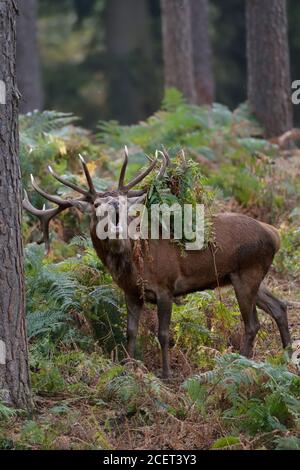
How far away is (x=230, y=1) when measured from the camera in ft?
101

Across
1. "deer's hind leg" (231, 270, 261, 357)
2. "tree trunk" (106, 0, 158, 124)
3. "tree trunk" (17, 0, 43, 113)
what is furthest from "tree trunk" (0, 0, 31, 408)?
"tree trunk" (106, 0, 158, 124)

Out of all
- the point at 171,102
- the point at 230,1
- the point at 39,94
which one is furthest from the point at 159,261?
the point at 230,1

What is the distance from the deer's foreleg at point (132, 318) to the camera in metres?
9.69

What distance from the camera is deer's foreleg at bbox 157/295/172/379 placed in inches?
374

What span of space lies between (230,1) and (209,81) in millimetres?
7872

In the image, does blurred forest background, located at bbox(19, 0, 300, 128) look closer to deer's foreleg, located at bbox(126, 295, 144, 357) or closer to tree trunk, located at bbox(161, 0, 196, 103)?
tree trunk, located at bbox(161, 0, 196, 103)

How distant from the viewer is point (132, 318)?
31.9 ft

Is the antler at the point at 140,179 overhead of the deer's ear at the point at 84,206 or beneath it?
overhead

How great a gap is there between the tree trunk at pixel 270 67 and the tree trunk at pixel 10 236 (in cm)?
992

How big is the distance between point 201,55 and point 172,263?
14.9 metres

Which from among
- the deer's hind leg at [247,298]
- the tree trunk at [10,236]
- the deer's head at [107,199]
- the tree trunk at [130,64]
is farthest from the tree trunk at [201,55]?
the tree trunk at [10,236]

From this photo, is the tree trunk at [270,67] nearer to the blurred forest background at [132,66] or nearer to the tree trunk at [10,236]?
the tree trunk at [10,236]

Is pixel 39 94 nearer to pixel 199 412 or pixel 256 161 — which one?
pixel 256 161
